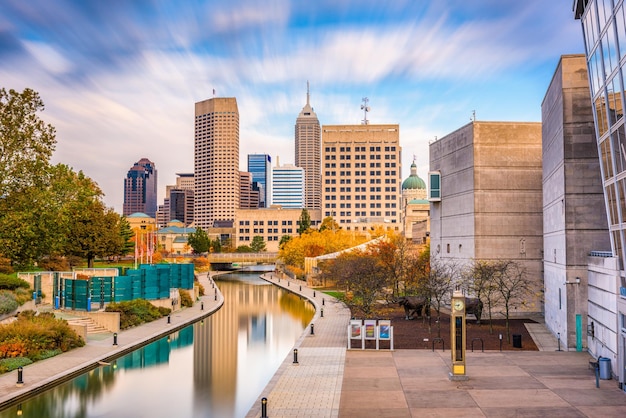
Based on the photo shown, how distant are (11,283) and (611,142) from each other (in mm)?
39327

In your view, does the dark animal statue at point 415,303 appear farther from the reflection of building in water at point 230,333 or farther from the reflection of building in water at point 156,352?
the reflection of building in water at point 156,352

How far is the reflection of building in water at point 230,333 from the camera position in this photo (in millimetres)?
26828

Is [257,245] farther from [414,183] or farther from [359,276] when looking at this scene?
[359,276]

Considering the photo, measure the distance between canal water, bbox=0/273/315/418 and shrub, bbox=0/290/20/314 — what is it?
9.51 m

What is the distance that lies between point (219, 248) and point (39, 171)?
13331cm

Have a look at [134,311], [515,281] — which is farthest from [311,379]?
[515,281]

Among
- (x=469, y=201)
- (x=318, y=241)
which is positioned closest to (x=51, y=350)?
(x=469, y=201)

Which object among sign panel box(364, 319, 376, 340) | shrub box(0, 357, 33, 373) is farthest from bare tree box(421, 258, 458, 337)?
shrub box(0, 357, 33, 373)

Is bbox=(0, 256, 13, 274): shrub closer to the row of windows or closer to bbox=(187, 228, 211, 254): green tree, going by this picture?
bbox=(187, 228, 211, 254): green tree

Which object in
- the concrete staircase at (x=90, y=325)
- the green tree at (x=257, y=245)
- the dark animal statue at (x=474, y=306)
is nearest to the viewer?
the concrete staircase at (x=90, y=325)

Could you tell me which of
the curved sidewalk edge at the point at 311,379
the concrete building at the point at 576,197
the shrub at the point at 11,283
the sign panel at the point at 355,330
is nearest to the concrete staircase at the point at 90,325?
the shrub at the point at 11,283

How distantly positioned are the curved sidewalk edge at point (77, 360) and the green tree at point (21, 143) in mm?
12202

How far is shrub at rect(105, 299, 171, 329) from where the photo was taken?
4059cm

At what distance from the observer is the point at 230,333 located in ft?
142
